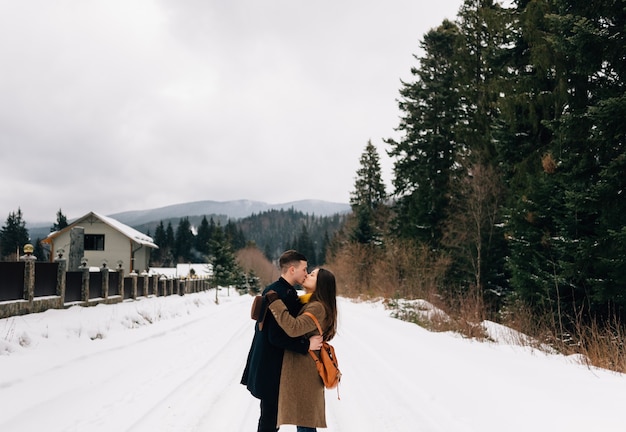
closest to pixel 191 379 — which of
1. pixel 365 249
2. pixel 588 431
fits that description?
pixel 588 431

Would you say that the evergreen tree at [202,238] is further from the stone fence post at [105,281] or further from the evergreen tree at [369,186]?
the stone fence post at [105,281]

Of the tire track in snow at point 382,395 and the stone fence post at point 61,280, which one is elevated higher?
the stone fence post at point 61,280

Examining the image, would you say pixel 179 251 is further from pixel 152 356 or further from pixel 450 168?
pixel 152 356

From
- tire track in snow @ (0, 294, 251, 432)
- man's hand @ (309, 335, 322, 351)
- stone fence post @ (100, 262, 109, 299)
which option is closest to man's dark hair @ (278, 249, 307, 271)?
man's hand @ (309, 335, 322, 351)

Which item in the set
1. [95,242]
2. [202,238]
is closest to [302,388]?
[95,242]

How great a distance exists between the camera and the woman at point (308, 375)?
11.0 feet

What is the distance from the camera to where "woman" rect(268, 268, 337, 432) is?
3.35 m

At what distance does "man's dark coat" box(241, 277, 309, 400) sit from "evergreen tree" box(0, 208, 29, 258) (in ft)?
324

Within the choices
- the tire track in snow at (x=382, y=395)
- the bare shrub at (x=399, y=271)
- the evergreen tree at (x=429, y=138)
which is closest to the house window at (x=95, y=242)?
the bare shrub at (x=399, y=271)

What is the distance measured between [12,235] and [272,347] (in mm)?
102331

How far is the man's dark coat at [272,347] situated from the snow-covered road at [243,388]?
5.94ft

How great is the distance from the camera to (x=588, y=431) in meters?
4.43

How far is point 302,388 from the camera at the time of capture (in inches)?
134

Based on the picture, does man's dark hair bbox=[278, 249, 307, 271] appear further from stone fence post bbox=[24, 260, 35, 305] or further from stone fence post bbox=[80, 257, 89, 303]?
stone fence post bbox=[80, 257, 89, 303]
